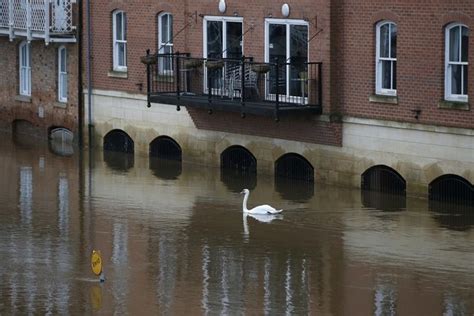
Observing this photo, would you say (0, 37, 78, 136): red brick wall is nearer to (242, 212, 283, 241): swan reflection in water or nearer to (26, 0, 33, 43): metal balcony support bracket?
(26, 0, 33, 43): metal balcony support bracket

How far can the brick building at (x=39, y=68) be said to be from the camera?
42438 mm

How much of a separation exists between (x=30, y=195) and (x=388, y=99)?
8.47m

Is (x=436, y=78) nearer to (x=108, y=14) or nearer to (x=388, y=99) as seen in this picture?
(x=388, y=99)

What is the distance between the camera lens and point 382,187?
33938mm

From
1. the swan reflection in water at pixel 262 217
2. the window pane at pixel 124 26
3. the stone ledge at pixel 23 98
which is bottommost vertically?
the swan reflection in water at pixel 262 217

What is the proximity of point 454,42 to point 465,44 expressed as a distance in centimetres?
32

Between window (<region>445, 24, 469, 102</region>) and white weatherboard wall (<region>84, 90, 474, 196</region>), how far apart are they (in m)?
0.82

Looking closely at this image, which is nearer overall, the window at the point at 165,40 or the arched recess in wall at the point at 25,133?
the window at the point at 165,40

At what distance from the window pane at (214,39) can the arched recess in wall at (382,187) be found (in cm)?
574

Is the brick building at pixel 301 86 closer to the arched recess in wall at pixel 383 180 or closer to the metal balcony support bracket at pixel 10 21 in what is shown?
the arched recess in wall at pixel 383 180

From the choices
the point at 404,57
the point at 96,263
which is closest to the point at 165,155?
the point at 404,57

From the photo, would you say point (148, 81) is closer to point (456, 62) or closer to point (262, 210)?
point (262, 210)

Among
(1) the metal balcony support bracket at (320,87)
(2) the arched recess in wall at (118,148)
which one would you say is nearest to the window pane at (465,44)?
(1) the metal balcony support bracket at (320,87)

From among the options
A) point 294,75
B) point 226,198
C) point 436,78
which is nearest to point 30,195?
point 226,198
